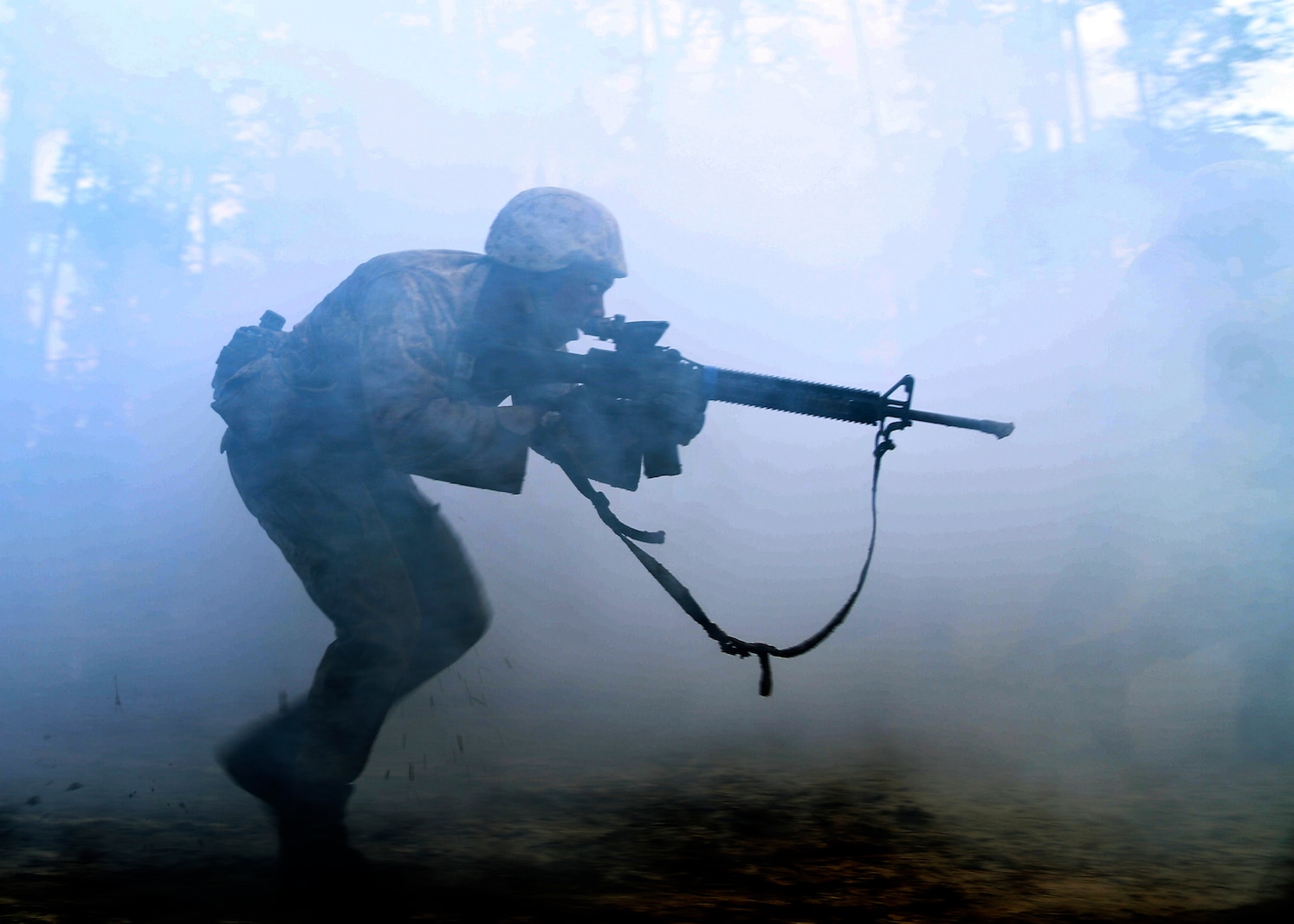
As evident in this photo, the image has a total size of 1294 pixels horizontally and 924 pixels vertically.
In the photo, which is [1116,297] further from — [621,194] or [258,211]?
[258,211]

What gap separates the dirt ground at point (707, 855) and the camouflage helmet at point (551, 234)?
1.70 m

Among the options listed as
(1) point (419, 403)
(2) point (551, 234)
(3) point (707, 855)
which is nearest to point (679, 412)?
(2) point (551, 234)

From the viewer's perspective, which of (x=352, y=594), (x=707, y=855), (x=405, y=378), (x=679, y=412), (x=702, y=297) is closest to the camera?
(x=707, y=855)

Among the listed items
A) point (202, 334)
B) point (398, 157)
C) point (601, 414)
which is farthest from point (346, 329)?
point (202, 334)

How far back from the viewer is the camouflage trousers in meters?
2.70

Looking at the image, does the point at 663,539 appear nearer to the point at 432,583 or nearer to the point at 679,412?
the point at 679,412

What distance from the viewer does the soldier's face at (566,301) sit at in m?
2.82

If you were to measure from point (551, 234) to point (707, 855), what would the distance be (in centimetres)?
184

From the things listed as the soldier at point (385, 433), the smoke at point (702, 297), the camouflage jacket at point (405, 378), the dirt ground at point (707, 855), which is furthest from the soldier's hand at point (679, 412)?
the smoke at point (702, 297)

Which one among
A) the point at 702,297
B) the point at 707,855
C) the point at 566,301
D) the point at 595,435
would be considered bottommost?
the point at 707,855

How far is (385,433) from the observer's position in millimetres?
2604

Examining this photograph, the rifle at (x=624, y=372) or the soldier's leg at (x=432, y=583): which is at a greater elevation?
the rifle at (x=624, y=372)

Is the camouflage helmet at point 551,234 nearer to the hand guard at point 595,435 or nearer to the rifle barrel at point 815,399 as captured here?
the hand guard at point 595,435

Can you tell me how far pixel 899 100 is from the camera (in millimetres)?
6395
